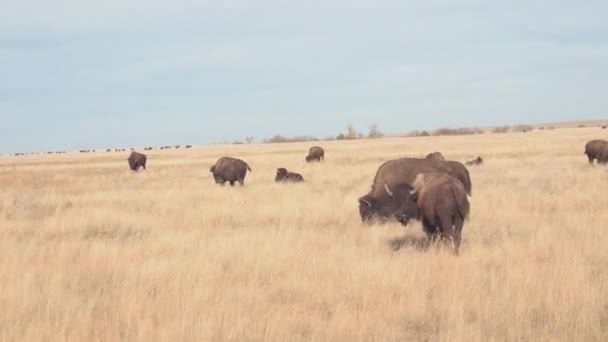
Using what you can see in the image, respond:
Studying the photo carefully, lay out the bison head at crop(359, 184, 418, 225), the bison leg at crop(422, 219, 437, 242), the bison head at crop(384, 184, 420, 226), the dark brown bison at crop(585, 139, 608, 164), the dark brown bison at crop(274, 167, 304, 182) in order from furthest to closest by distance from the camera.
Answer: the dark brown bison at crop(585, 139, 608, 164)
the dark brown bison at crop(274, 167, 304, 182)
the bison head at crop(359, 184, 418, 225)
the bison head at crop(384, 184, 420, 226)
the bison leg at crop(422, 219, 437, 242)

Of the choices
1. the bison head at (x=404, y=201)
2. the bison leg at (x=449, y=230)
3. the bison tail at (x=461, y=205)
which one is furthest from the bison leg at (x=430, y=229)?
the bison head at (x=404, y=201)

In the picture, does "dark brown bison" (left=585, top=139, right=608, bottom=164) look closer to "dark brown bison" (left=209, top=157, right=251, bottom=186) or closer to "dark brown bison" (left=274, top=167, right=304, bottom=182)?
"dark brown bison" (left=274, top=167, right=304, bottom=182)

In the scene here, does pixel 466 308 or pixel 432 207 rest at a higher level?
pixel 432 207

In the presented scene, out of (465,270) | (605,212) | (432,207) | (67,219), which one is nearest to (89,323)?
(465,270)

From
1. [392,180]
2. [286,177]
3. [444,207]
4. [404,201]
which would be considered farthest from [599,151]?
[444,207]

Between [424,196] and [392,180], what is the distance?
3623 millimetres

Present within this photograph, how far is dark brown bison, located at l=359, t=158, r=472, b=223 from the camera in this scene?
11719 mm

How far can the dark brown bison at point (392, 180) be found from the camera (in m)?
11.7

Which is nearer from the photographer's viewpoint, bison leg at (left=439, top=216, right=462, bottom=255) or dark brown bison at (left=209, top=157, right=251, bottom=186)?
bison leg at (left=439, top=216, right=462, bottom=255)

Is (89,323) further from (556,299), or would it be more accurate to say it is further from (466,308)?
(556,299)

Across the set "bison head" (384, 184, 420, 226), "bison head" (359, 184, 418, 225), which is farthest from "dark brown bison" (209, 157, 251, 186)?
"bison head" (384, 184, 420, 226)

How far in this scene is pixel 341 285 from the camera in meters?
6.60

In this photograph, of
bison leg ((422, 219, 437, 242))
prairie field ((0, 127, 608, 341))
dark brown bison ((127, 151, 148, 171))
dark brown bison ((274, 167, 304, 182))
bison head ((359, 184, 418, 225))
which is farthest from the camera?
dark brown bison ((127, 151, 148, 171))

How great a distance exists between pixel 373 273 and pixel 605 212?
23.9 ft
